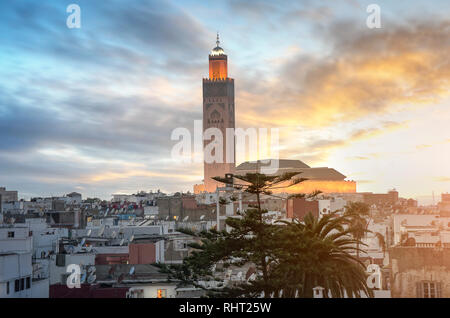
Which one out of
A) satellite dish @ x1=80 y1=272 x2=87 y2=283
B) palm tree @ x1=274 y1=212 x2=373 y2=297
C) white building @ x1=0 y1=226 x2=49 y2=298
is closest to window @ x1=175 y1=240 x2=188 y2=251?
satellite dish @ x1=80 y1=272 x2=87 y2=283

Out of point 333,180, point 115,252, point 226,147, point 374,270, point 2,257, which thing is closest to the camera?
point 2,257

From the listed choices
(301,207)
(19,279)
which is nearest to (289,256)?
(19,279)

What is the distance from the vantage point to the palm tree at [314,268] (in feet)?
51.3

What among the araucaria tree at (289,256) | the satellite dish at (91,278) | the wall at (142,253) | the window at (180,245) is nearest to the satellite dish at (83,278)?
the satellite dish at (91,278)

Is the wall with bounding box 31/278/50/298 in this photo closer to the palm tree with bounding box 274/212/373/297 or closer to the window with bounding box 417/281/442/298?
the palm tree with bounding box 274/212/373/297

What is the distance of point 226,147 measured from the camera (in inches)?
5084

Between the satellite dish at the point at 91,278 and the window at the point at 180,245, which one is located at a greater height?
the window at the point at 180,245

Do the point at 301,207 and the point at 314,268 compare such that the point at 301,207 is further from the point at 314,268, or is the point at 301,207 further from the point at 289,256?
the point at 314,268

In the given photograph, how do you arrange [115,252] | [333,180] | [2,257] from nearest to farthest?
[2,257], [115,252], [333,180]

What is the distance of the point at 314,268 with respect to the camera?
51.4ft

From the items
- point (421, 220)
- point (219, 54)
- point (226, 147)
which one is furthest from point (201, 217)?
point (219, 54)

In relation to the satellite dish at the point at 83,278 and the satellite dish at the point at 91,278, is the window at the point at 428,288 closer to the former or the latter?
the satellite dish at the point at 91,278
